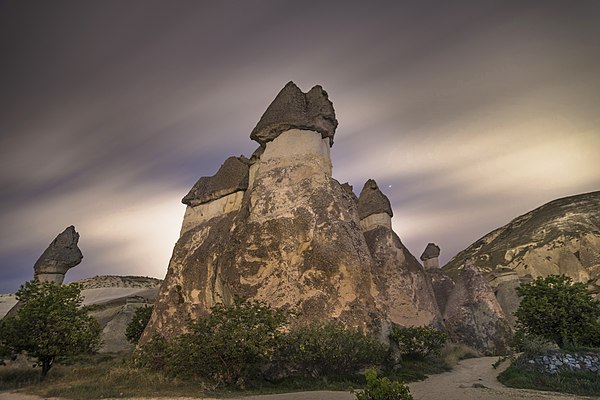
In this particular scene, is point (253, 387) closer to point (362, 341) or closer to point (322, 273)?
point (362, 341)

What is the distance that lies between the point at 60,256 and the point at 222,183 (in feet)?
38.1

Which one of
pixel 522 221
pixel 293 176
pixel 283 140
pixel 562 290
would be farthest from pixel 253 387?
pixel 522 221

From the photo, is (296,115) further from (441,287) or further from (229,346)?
(441,287)

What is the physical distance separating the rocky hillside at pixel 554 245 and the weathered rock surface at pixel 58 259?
37.3 metres

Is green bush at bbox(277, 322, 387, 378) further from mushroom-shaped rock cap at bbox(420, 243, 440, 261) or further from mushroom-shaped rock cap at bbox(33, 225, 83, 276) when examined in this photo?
mushroom-shaped rock cap at bbox(420, 243, 440, 261)

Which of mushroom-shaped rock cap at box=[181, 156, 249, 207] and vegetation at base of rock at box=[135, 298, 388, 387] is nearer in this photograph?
vegetation at base of rock at box=[135, 298, 388, 387]

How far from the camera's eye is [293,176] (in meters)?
15.9

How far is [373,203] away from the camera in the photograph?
25844mm

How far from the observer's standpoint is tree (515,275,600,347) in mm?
13344

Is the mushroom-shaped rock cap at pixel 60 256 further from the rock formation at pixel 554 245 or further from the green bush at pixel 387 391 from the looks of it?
the rock formation at pixel 554 245

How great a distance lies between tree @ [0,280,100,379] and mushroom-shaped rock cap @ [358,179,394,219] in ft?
53.9

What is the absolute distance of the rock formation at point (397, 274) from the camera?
2105 centimetres

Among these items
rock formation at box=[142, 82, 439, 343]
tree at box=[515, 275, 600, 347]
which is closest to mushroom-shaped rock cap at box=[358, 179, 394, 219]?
rock formation at box=[142, 82, 439, 343]

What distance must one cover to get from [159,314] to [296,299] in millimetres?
6987
